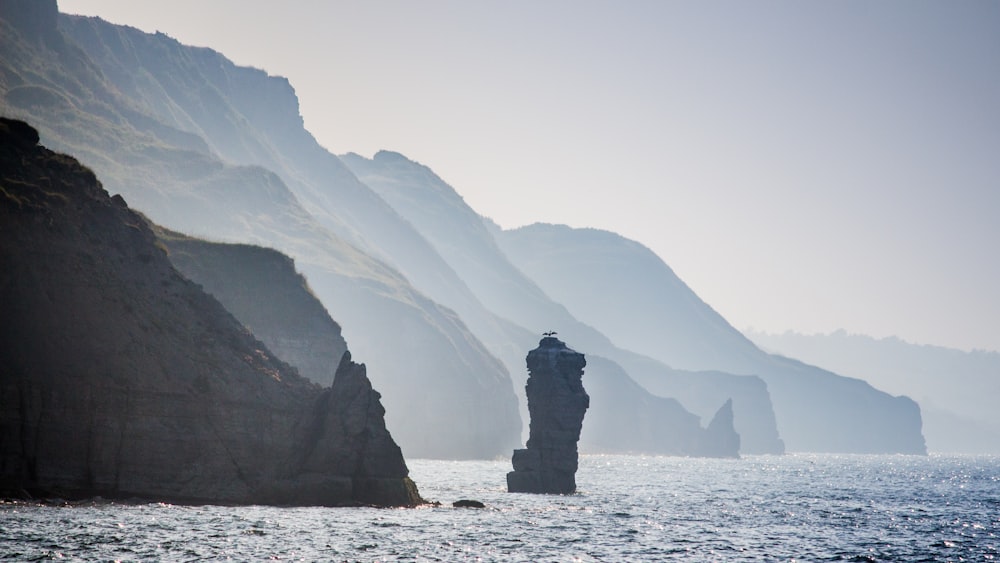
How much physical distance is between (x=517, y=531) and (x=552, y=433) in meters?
44.0

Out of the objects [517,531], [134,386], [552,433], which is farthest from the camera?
[552,433]

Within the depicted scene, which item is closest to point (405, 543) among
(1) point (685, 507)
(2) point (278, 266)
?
(1) point (685, 507)

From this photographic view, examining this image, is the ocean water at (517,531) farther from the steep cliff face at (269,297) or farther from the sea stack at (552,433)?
the steep cliff face at (269,297)

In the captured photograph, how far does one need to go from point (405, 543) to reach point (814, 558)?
26.3 m

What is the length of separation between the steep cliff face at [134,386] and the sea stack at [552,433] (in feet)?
98.3

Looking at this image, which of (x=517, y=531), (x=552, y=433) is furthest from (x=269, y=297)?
(x=517, y=531)

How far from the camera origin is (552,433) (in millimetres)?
115688

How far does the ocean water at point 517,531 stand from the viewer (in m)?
54.1

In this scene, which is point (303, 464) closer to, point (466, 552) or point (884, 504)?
point (466, 552)

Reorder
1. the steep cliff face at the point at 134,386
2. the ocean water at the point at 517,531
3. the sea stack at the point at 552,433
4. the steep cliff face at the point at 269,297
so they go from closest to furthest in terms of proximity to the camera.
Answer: the ocean water at the point at 517,531 → the steep cliff face at the point at 134,386 → the steep cliff face at the point at 269,297 → the sea stack at the point at 552,433

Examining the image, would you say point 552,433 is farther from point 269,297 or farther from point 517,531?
point 517,531

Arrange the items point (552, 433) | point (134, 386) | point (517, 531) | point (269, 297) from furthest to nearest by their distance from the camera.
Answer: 1. point (269, 297)
2. point (552, 433)
3. point (134, 386)
4. point (517, 531)

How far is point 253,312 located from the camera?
114 meters

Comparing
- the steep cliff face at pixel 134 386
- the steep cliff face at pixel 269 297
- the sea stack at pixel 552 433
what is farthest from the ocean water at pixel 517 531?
the steep cliff face at pixel 269 297
